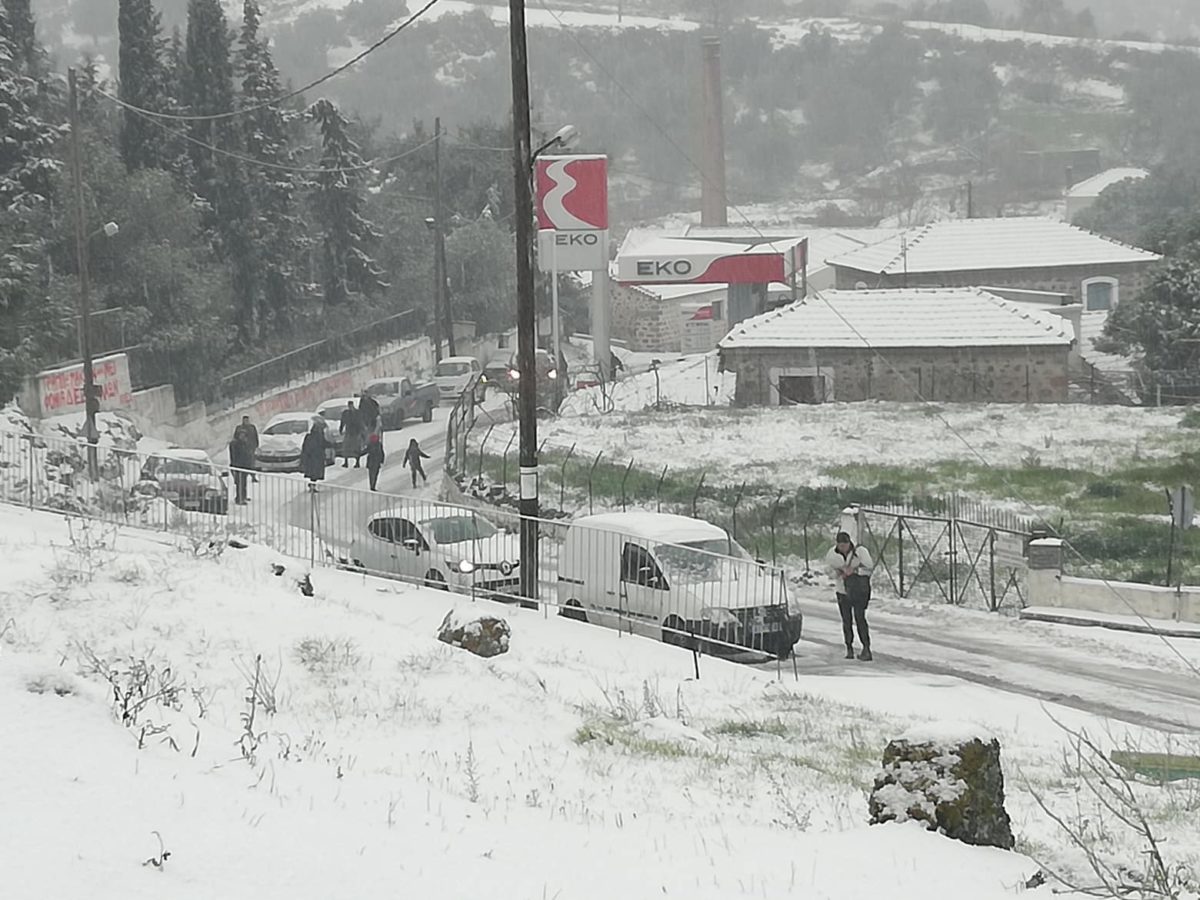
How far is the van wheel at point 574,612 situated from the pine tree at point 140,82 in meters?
36.8

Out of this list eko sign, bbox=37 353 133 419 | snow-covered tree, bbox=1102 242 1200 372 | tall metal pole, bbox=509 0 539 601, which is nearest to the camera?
tall metal pole, bbox=509 0 539 601

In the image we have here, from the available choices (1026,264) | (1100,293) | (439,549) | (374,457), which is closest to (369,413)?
(374,457)

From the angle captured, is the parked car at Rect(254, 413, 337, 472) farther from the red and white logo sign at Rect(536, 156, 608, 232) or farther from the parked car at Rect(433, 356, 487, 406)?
the red and white logo sign at Rect(536, 156, 608, 232)

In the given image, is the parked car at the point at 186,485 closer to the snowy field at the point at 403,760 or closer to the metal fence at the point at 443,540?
the metal fence at the point at 443,540

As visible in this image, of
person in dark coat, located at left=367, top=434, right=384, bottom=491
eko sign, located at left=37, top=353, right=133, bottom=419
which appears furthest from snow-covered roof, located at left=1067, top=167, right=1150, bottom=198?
person in dark coat, located at left=367, top=434, right=384, bottom=491

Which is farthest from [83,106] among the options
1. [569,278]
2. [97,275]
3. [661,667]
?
[661,667]

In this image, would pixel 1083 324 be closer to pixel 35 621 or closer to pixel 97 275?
pixel 97 275

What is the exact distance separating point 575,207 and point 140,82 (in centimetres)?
1601

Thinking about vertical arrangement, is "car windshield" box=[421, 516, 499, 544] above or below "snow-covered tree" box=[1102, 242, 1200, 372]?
below

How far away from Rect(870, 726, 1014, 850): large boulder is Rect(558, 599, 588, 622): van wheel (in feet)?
35.6

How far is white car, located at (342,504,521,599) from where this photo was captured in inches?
787

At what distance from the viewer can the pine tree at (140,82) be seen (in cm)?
5178

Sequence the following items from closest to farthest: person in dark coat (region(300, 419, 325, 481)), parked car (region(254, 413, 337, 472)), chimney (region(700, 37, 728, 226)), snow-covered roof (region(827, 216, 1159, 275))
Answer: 1. person in dark coat (region(300, 419, 325, 481))
2. parked car (region(254, 413, 337, 472))
3. snow-covered roof (region(827, 216, 1159, 275))
4. chimney (region(700, 37, 728, 226))

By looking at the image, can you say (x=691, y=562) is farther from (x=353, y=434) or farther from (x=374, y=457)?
Answer: (x=353, y=434)
